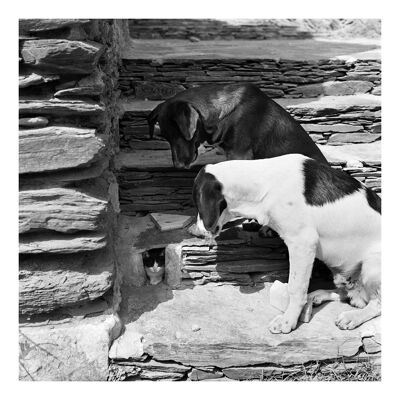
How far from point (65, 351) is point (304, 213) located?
6.13 ft

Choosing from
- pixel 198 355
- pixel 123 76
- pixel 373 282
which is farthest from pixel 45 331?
pixel 123 76

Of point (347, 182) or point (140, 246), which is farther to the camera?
point (140, 246)

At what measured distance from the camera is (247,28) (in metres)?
9.12

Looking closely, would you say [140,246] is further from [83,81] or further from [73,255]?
[83,81]

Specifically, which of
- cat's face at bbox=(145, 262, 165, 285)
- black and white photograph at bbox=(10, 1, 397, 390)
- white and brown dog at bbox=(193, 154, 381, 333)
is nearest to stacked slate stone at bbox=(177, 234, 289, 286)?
black and white photograph at bbox=(10, 1, 397, 390)

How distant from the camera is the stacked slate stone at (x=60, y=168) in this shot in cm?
338

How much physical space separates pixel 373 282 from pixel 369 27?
6.28 metres

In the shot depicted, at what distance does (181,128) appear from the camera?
14.5ft

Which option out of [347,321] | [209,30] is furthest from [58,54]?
[209,30]

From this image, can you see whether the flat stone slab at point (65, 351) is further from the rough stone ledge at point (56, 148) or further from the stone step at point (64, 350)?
the rough stone ledge at point (56, 148)

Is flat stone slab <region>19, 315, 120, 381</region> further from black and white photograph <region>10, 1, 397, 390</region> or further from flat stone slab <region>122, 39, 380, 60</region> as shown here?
flat stone slab <region>122, 39, 380, 60</region>

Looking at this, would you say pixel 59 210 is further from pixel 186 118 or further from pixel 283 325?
pixel 283 325

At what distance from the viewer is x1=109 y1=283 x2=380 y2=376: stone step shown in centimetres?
379

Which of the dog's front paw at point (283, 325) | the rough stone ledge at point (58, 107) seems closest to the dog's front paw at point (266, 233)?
the dog's front paw at point (283, 325)
